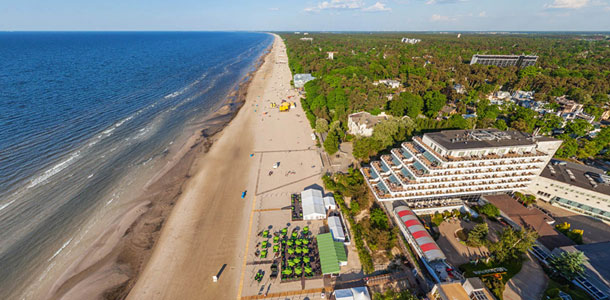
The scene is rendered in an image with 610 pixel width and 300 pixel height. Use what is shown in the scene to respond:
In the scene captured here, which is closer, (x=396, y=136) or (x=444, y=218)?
(x=444, y=218)

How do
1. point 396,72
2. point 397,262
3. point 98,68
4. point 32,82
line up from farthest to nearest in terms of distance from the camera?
1. point 98,68
2. point 396,72
3. point 32,82
4. point 397,262

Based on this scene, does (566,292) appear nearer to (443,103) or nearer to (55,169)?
(443,103)

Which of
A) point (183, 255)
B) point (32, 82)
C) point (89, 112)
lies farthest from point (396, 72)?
point (32, 82)

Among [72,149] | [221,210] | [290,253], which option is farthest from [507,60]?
[72,149]

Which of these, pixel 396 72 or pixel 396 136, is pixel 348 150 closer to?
pixel 396 136

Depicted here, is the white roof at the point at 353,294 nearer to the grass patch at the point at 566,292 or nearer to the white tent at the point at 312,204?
the white tent at the point at 312,204

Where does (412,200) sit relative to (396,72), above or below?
below
